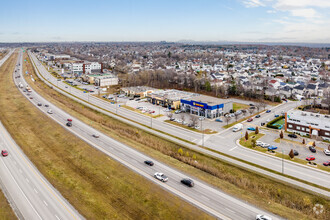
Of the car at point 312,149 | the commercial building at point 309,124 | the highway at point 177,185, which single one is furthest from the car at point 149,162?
the commercial building at point 309,124

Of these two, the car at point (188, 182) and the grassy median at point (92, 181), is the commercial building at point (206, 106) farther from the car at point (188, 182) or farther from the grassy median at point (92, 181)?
the car at point (188, 182)

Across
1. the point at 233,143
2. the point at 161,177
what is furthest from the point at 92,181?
the point at 233,143

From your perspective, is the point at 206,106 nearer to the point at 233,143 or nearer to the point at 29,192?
the point at 233,143

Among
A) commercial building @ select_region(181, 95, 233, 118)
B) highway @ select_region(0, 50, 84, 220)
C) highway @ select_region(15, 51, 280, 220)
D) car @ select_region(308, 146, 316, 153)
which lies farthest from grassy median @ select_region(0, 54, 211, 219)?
commercial building @ select_region(181, 95, 233, 118)

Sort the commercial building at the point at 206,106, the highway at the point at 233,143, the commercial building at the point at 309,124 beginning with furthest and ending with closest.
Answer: the commercial building at the point at 206,106, the commercial building at the point at 309,124, the highway at the point at 233,143

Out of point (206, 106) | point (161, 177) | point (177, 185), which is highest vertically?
point (206, 106)
